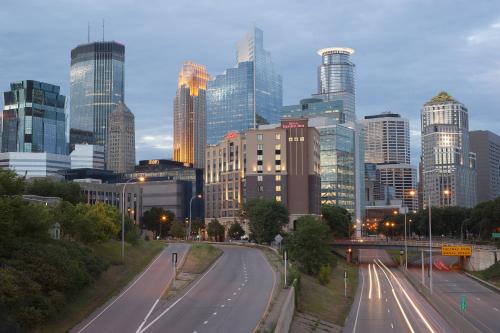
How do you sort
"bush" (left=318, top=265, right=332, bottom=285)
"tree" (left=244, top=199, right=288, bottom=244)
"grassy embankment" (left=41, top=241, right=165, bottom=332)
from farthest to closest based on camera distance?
"tree" (left=244, top=199, right=288, bottom=244) < "bush" (left=318, top=265, right=332, bottom=285) < "grassy embankment" (left=41, top=241, right=165, bottom=332)

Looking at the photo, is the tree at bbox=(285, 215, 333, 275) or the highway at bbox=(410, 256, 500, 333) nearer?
the highway at bbox=(410, 256, 500, 333)

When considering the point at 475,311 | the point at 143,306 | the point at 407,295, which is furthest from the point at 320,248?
the point at 143,306

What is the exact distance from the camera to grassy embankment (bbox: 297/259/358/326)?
79.2 metres

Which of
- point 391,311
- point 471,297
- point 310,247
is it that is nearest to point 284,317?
point 391,311

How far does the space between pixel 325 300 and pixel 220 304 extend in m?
31.5

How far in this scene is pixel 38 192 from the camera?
143875 millimetres

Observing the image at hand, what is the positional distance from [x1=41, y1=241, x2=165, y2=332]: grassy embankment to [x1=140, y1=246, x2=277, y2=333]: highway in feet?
19.5

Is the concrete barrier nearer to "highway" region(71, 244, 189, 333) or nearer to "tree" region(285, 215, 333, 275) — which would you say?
"highway" region(71, 244, 189, 333)

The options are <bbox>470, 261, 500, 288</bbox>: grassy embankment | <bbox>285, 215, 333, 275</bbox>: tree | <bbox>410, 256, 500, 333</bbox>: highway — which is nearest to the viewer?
<bbox>410, 256, 500, 333</bbox>: highway

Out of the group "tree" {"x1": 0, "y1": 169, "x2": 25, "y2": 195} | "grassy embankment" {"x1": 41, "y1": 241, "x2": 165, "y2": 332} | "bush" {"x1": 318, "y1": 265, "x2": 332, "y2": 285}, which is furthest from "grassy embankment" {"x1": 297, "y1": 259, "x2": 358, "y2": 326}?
"tree" {"x1": 0, "y1": 169, "x2": 25, "y2": 195}

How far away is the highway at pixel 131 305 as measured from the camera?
51.9 metres

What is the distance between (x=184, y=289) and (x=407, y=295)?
5249 centimetres

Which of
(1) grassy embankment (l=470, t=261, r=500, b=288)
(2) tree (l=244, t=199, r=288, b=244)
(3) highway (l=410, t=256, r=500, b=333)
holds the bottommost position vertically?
(3) highway (l=410, t=256, r=500, b=333)

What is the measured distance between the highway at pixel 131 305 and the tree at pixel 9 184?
45.0 ft
